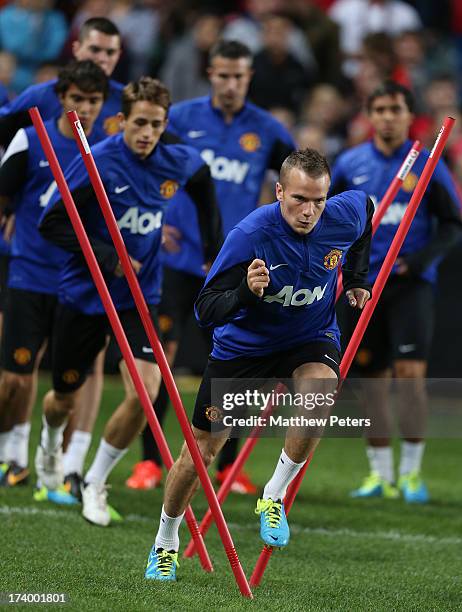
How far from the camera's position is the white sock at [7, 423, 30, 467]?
916 centimetres

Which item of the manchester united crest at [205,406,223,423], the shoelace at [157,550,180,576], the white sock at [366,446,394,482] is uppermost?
the manchester united crest at [205,406,223,423]

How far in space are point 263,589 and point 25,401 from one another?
3.00 meters

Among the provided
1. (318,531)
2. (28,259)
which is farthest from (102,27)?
(318,531)

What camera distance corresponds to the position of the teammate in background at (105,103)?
8.73 metres

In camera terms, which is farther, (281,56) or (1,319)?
(281,56)

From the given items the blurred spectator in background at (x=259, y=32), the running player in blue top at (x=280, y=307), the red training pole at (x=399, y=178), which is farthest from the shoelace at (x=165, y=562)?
the blurred spectator in background at (x=259, y=32)

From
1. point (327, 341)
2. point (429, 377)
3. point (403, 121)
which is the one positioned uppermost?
point (403, 121)

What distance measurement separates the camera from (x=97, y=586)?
6.20 m

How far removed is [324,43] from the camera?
52.9ft

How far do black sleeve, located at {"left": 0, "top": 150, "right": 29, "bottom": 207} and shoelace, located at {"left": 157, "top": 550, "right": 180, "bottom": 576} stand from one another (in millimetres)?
2990

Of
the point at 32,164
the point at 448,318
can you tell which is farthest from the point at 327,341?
the point at 448,318

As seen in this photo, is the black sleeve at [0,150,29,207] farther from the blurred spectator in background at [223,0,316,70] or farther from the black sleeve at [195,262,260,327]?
the blurred spectator in background at [223,0,316,70]

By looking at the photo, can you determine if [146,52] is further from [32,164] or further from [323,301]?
[323,301]

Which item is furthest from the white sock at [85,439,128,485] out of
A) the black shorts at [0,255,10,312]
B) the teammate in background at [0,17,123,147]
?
the teammate in background at [0,17,123,147]
